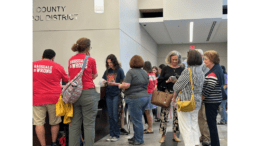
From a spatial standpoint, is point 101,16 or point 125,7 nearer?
point 101,16

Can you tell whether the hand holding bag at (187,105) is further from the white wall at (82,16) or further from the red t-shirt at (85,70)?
the white wall at (82,16)

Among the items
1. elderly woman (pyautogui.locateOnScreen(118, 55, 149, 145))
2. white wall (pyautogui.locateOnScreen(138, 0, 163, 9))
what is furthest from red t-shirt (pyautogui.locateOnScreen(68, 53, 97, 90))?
white wall (pyautogui.locateOnScreen(138, 0, 163, 9))

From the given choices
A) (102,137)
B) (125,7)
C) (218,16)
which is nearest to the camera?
(102,137)

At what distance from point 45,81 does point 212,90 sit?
235 cm

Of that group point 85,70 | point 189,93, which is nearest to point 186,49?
point 189,93

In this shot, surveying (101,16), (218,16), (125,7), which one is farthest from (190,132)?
(218,16)

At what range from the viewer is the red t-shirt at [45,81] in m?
3.66

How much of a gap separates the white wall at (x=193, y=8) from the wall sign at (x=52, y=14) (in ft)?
14.5

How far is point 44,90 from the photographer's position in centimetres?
368

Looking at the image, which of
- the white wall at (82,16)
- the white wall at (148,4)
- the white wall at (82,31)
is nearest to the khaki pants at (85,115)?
the white wall at (82,31)

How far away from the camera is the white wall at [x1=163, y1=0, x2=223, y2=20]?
9906mm

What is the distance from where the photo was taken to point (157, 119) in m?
7.48
